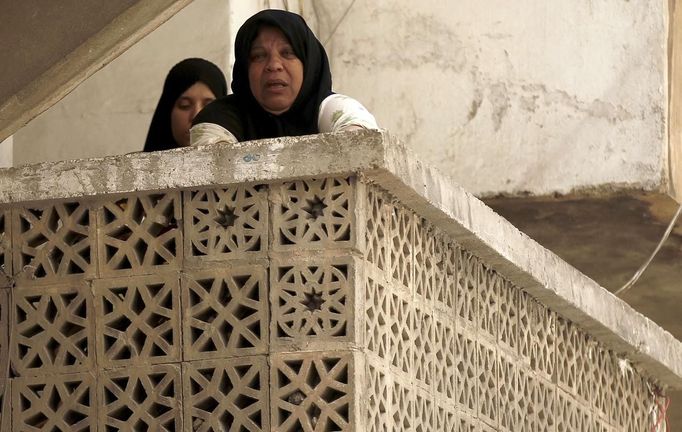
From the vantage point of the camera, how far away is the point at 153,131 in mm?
7230

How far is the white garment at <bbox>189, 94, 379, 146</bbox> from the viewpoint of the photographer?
590 cm

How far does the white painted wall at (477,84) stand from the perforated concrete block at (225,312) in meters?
4.16

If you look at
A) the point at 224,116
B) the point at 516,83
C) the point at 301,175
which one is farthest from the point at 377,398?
the point at 516,83

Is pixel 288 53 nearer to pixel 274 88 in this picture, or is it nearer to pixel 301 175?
pixel 274 88

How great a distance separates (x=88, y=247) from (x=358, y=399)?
0.96 m

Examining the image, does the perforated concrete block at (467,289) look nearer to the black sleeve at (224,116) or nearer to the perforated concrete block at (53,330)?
the black sleeve at (224,116)

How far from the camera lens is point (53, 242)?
571 centimetres

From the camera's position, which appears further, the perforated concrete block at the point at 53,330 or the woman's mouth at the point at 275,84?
the woman's mouth at the point at 275,84

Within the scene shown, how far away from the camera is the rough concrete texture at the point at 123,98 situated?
9703mm

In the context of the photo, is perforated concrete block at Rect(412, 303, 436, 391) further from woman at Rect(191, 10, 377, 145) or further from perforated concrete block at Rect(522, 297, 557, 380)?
perforated concrete block at Rect(522, 297, 557, 380)

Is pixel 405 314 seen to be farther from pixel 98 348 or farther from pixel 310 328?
pixel 98 348

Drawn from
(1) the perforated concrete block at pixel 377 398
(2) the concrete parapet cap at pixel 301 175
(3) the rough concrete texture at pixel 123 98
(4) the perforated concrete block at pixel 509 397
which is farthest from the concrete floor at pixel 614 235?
(1) the perforated concrete block at pixel 377 398

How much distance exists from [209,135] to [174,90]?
1.39 metres

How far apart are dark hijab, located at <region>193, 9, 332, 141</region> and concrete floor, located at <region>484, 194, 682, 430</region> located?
3.93 m
